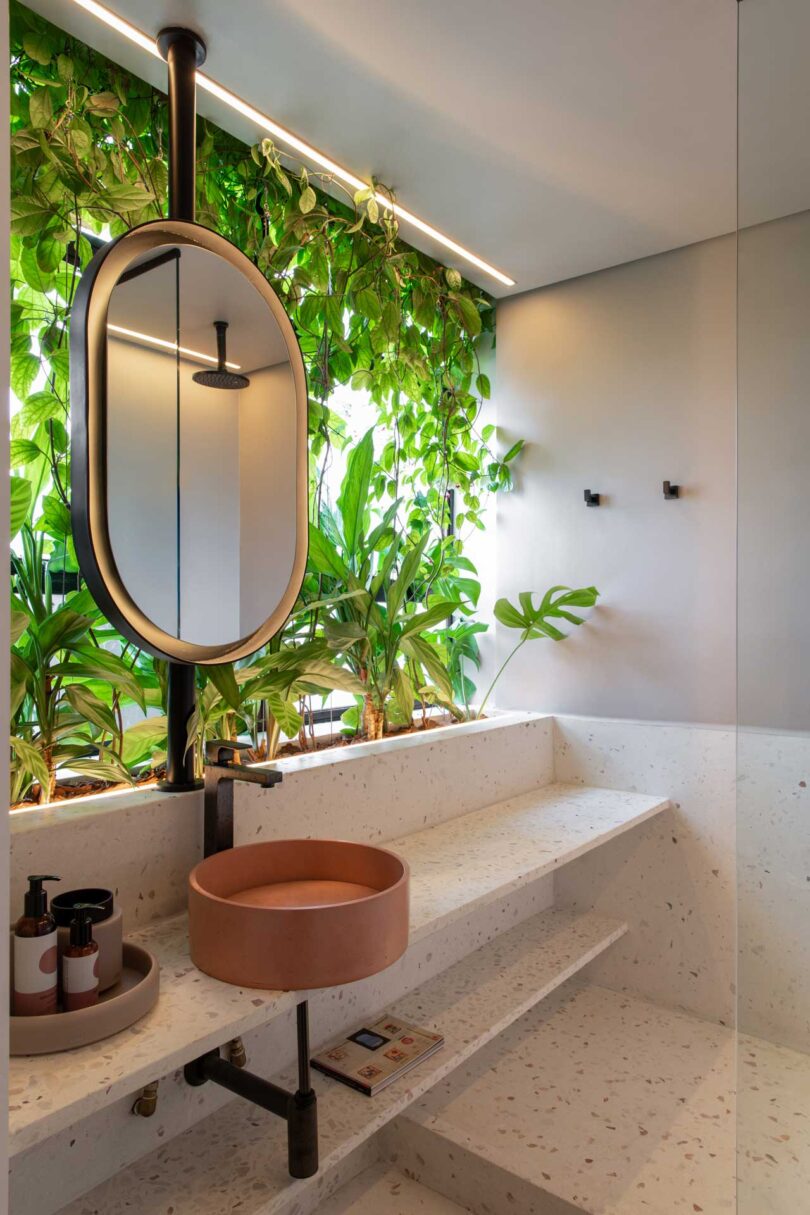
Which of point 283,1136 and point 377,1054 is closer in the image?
point 283,1136

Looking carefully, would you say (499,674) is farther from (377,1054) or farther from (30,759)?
(30,759)

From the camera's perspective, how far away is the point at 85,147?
4.12ft

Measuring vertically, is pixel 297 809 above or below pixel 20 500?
below

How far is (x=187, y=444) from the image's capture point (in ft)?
4.15

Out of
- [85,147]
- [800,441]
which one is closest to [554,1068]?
[800,441]

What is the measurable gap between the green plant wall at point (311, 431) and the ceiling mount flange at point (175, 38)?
0.37 feet

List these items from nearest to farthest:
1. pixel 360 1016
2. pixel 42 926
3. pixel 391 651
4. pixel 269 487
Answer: pixel 42 926
pixel 269 487
pixel 360 1016
pixel 391 651

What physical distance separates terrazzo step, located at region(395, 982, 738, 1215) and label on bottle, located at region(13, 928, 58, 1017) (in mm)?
924

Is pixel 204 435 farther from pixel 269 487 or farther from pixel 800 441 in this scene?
pixel 800 441

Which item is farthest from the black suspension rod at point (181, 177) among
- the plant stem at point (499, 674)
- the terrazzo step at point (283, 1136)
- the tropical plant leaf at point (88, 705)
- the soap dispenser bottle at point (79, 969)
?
the plant stem at point (499, 674)

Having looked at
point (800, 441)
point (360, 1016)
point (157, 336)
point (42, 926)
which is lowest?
point (360, 1016)

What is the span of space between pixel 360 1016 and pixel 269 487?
103cm

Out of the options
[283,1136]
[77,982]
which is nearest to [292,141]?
[77,982]

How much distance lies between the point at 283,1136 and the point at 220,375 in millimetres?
1186
